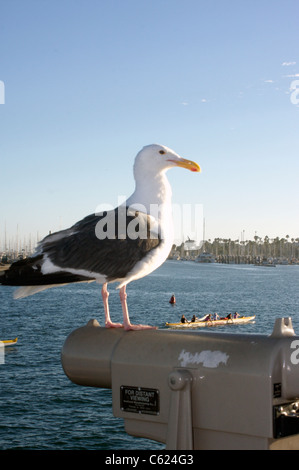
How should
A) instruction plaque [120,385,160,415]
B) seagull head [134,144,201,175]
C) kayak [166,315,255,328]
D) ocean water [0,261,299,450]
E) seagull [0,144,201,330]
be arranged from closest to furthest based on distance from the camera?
1. instruction plaque [120,385,160,415]
2. seagull [0,144,201,330]
3. seagull head [134,144,201,175]
4. ocean water [0,261,299,450]
5. kayak [166,315,255,328]

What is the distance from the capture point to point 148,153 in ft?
16.6

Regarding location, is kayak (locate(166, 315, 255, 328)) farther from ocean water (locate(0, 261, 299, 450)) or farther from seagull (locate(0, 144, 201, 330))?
seagull (locate(0, 144, 201, 330))

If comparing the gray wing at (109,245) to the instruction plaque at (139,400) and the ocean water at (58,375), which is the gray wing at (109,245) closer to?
the instruction plaque at (139,400)

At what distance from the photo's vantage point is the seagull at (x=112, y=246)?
462cm

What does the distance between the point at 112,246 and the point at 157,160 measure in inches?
34.1

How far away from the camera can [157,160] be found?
16.5 ft

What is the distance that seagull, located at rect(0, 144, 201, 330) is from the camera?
4625 mm

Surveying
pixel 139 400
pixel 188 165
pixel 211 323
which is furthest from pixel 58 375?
pixel 139 400

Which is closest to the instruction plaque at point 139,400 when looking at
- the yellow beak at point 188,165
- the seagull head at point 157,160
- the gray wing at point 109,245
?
the gray wing at point 109,245


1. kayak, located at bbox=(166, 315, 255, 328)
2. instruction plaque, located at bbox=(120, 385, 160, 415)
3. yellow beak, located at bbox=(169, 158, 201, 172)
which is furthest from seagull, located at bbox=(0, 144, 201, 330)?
kayak, located at bbox=(166, 315, 255, 328)

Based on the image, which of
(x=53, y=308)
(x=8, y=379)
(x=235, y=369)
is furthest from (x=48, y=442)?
(x=53, y=308)
